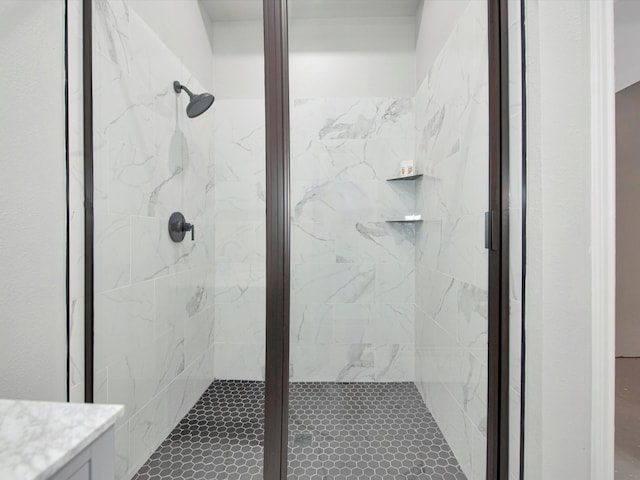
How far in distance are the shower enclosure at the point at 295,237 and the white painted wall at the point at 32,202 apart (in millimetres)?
102

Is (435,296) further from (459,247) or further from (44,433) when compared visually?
(44,433)

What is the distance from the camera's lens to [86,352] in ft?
3.42

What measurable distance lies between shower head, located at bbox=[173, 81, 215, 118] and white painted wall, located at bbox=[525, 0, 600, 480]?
1.04m

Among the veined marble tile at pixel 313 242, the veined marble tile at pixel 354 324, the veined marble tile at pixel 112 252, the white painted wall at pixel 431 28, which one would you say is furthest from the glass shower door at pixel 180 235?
the white painted wall at pixel 431 28

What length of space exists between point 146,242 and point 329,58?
3.29 feet

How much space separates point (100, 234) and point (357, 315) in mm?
979

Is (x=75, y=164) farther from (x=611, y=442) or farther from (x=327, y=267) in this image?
(x=611, y=442)

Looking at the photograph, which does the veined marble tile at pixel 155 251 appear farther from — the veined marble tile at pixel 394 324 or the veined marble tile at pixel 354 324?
the veined marble tile at pixel 394 324

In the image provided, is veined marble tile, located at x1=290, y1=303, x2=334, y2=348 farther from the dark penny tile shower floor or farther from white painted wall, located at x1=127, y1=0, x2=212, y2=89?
white painted wall, located at x1=127, y1=0, x2=212, y2=89

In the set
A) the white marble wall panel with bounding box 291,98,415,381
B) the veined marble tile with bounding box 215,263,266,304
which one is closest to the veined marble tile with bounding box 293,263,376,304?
the white marble wall panel with bounding box 291,98,415,381

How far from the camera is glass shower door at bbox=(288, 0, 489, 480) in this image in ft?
3.63

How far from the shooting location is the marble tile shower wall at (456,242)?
42.2 inches

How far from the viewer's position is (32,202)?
85 cm

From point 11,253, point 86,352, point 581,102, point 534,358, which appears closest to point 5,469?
point 11,253
